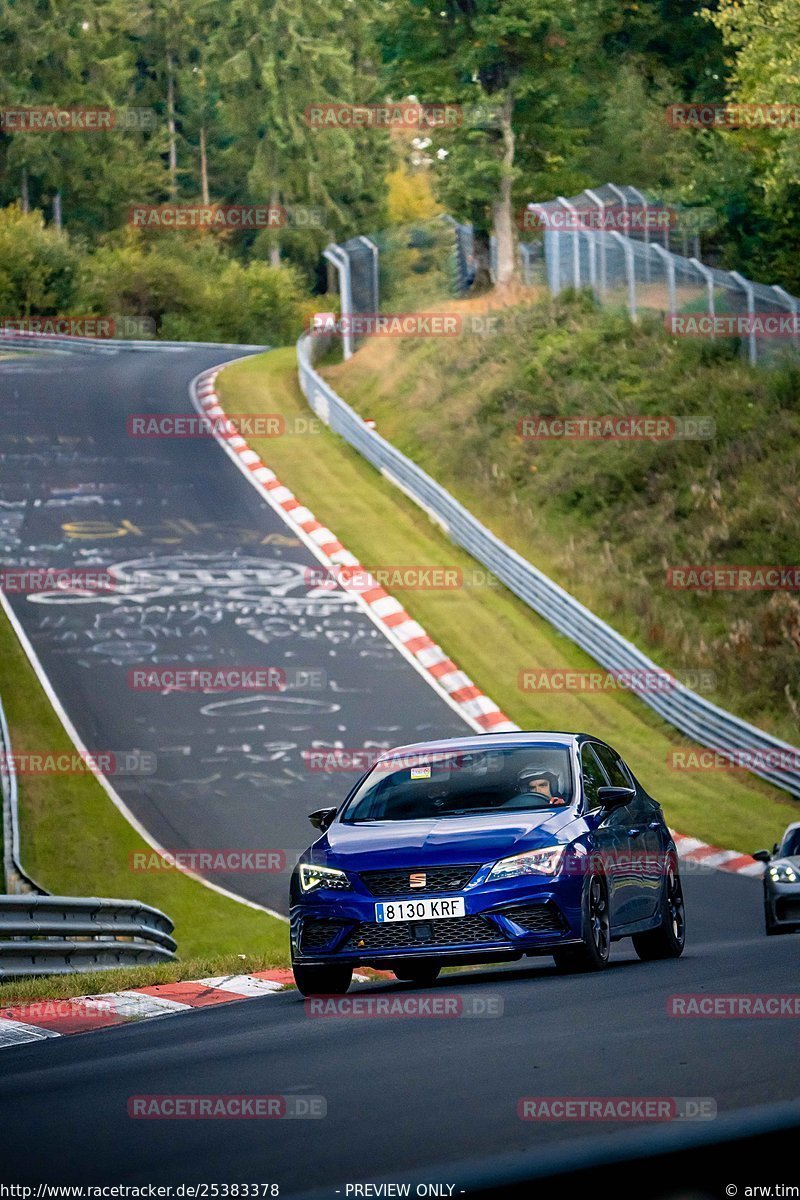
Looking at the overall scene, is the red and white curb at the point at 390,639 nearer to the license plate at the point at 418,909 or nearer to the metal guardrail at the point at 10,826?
the license plate at the point at 418,909

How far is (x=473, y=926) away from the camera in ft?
35.0

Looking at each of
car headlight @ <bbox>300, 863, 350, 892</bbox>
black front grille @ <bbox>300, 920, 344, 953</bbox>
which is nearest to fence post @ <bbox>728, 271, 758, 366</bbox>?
car headlight @ <bbox>300, 863, 350, 892</bbox>

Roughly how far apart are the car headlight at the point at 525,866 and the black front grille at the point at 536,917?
184 mm

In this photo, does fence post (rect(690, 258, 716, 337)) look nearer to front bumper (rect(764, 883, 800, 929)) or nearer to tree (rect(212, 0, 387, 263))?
front bumper (rect(764, 883, 800, 929))

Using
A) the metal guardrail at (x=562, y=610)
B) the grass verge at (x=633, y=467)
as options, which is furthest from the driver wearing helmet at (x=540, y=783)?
the grass verge at (x=633, y=467)

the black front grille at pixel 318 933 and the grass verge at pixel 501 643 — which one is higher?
the black front grille at pixel 318 933

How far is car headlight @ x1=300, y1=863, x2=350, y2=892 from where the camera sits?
35.8ft

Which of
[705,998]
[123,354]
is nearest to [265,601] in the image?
[705,998]

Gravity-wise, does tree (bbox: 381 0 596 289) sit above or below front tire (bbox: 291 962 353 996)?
above

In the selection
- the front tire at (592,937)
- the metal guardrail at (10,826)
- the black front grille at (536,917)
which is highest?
the black front grille at (536,917)

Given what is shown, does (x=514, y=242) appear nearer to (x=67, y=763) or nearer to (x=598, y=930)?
(x=67, y=763)

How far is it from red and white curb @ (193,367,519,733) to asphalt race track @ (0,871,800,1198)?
12058mm

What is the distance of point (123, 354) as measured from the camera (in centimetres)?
6178

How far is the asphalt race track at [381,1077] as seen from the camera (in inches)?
220
